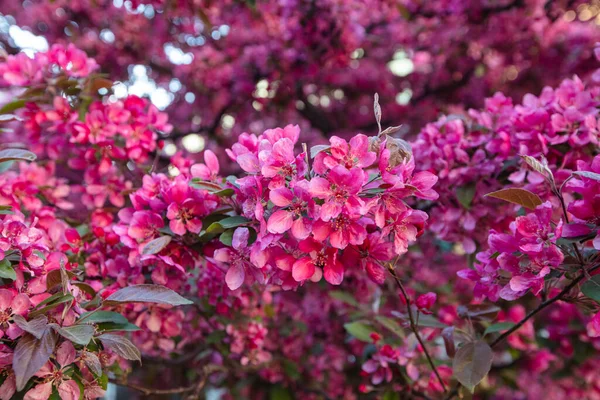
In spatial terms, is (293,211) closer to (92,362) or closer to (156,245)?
(156,245)

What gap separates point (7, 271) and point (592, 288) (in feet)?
3.34

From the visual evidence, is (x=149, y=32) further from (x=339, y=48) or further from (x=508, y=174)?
(x=508, y=174)

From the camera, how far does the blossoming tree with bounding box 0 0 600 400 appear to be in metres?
0.82

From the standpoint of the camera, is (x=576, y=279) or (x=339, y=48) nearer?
(x=576, y=279)

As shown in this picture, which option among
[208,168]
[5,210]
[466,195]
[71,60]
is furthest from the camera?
[71,60]

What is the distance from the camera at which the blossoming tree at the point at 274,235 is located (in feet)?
2.68

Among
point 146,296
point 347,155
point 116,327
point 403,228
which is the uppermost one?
point 347,155

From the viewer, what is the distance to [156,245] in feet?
3.06

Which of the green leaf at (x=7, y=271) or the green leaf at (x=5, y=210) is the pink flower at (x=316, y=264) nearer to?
the green leaf at (x=7, y=271)

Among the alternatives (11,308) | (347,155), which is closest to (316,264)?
(347,155)

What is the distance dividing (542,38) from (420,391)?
2.57m

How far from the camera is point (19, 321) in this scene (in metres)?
0.76

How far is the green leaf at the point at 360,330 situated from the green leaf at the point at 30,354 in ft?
2.82

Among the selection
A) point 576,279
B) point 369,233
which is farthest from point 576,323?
point 369,233
